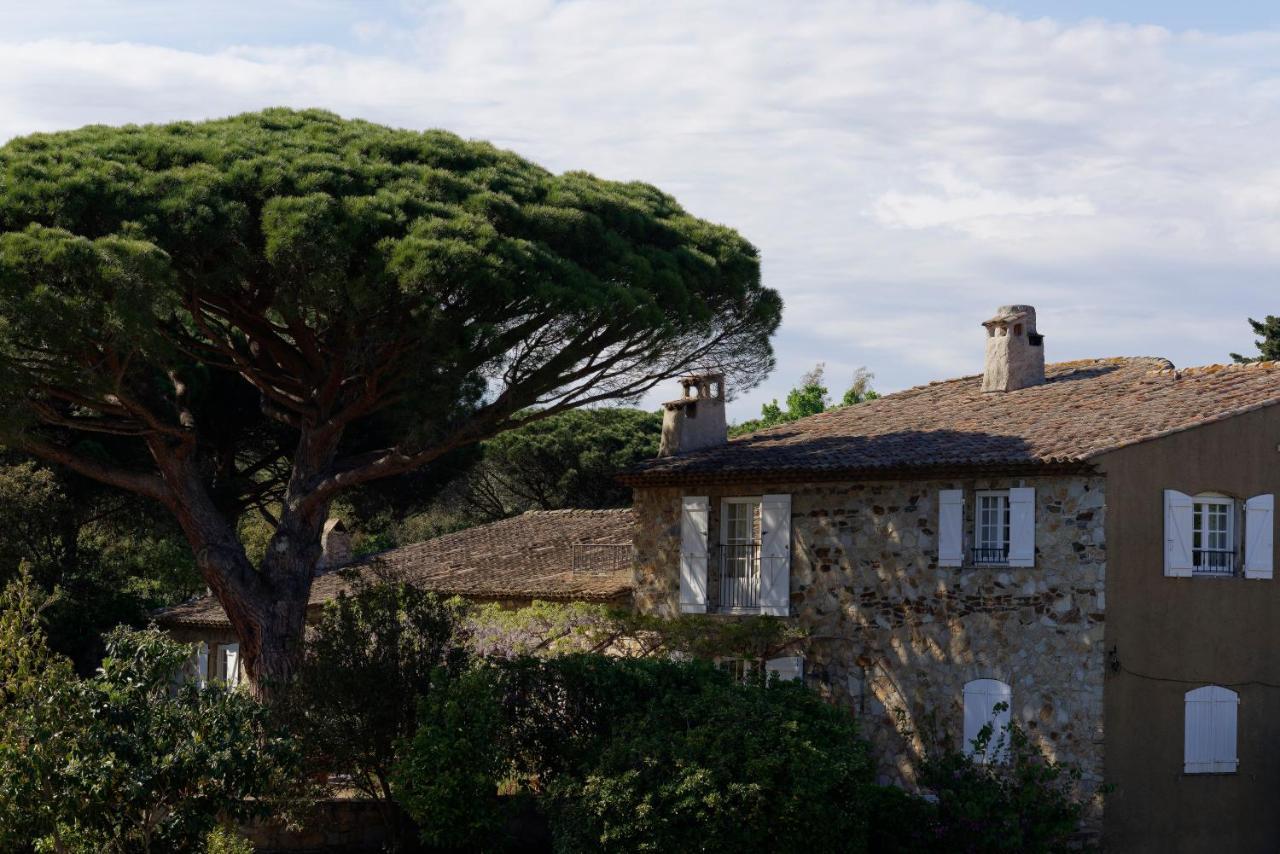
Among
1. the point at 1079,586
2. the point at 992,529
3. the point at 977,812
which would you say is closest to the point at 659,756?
the point at 977,812

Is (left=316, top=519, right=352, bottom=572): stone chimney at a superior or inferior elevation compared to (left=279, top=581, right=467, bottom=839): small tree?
superior

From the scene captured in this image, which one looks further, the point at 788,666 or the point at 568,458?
the point at 568,458

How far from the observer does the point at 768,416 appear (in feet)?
147

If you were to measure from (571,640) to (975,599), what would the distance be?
237 inches

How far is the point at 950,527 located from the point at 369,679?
7.74 m

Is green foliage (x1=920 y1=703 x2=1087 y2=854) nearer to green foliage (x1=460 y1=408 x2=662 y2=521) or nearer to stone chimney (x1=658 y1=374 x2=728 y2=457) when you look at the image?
stone chimney (x1=658 y1=374 x2=728 y2=457)

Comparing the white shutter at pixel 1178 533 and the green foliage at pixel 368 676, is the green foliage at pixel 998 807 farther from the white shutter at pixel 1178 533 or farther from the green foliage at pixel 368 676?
the green foliage at pixel 368 676

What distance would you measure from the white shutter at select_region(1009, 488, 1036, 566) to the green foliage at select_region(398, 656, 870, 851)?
3474mm

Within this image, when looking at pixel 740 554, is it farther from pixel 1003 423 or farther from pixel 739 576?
pixel 1003 423

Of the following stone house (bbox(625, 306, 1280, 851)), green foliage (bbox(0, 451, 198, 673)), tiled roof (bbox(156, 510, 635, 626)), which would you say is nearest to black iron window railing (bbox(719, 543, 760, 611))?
stone house (bbox(625, 306, 1280, 851))

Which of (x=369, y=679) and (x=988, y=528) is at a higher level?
(x=988, y=528)

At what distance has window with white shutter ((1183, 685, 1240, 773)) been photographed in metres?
19.2

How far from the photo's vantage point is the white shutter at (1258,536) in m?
19.5

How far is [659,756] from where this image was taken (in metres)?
15.8
